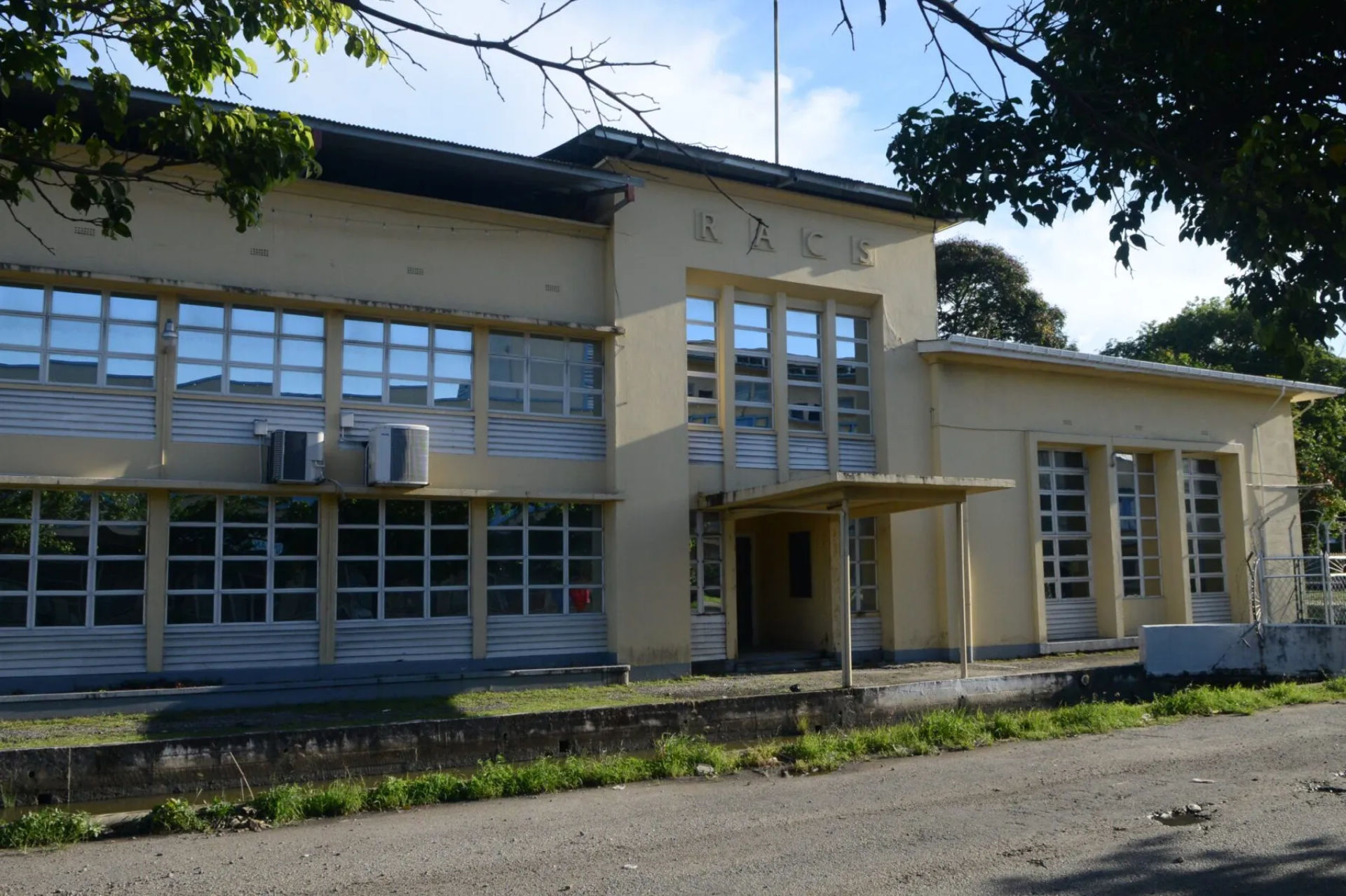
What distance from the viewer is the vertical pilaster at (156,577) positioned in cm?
1423

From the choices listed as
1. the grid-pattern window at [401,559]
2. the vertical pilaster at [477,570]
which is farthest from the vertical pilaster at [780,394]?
the grid-pattern window at [401,559]

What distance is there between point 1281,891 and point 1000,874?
56.9 inches

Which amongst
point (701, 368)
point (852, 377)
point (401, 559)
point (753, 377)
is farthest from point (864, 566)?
point (401, 559)

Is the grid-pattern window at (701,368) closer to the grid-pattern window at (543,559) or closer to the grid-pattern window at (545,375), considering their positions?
the grid-pattern window at (545,375)

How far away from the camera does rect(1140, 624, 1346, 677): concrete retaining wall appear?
53.5 ft

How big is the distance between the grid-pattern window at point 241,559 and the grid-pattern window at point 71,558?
45 cm

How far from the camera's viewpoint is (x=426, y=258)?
16.2m

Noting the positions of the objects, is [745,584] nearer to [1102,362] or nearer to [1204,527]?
[1102,362]

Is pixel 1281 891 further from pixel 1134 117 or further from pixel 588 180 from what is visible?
pixel 588 180

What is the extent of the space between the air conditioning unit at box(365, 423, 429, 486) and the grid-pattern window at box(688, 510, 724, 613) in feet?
15.2


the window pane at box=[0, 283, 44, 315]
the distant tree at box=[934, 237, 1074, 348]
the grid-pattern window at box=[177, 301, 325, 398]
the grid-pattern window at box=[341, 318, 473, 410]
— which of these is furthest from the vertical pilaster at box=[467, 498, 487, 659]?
the distant tree at box=[934, 237, 1074, 348]

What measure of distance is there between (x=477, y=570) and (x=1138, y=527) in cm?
1341

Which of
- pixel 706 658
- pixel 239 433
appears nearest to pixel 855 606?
pixel 706 658

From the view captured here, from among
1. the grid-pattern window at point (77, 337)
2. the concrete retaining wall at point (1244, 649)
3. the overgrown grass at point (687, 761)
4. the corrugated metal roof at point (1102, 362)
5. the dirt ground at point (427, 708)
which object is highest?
the corrugated metal roof at point (1102, 362)
